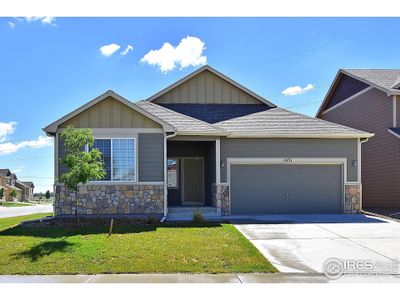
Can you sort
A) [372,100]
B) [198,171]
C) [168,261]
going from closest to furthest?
[168,261] → [198,171] → [372,100]

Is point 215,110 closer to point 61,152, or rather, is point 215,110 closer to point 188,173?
point 188,173

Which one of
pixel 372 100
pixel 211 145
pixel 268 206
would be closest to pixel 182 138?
pixel 211 145

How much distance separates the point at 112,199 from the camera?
45.5 ft

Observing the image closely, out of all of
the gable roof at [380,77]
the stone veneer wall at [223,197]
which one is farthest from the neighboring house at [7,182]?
the gable roof at [380,77]

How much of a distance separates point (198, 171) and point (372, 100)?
9.46 meters

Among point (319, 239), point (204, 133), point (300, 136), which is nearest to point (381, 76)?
point (300, 136)

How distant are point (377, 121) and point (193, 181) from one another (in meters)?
9.45

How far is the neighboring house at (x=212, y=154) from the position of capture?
13914 millimetres

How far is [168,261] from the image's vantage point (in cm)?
747

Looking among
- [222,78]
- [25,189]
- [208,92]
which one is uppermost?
[222,78]

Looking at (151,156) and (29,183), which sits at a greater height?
(151,156)

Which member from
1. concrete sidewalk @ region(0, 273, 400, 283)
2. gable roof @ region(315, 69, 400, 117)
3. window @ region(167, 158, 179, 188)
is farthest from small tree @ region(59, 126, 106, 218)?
gable roof @ region(315, 69, 400, 117)

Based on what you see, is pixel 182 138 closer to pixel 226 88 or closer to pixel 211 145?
pixel 211 145
